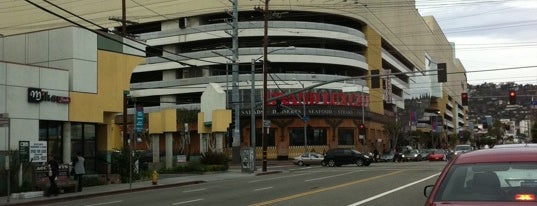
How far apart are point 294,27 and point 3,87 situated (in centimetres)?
4907

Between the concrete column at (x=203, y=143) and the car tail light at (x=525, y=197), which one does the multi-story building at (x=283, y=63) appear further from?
the car tail light at (x=525, y=197)

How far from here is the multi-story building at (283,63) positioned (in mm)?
68875

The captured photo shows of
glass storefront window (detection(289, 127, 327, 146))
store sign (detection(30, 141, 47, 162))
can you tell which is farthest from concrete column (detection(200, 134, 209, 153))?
store sign (detection(30, 141, 47, 162))

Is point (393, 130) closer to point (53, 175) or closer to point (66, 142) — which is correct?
point (66, 142)

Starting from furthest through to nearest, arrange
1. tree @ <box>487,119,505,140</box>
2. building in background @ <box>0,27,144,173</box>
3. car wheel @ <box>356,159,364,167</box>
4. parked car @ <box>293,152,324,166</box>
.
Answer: tree @ <box>487,119,505,140</box> < parked car @ <box>293,152,324,166</box> < car wheel @ <box>356,159,364,167</box> < building in background @ <box>0,27,144,173</box>

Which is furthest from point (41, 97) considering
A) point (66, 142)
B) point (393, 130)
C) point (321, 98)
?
point (393, 130)

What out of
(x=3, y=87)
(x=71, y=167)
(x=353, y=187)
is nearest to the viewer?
(x=353, y=187)

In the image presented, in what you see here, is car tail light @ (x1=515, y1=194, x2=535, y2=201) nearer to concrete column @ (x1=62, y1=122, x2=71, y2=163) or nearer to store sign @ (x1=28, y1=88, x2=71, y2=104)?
store sign @ (x1=28, y1=88, x2=71, y2=104)

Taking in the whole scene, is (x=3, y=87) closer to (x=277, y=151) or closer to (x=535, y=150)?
(x=535, y=150)

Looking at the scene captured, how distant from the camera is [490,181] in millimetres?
5719

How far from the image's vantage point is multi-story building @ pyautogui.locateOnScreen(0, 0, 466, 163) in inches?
2712

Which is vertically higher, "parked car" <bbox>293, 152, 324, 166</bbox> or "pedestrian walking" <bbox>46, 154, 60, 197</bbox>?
"pedestrian walking" <bbox>46, 154, 60, 197</bbox>

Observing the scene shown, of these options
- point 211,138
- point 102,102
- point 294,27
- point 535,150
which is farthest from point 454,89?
point 535,150

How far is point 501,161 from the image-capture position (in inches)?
227
